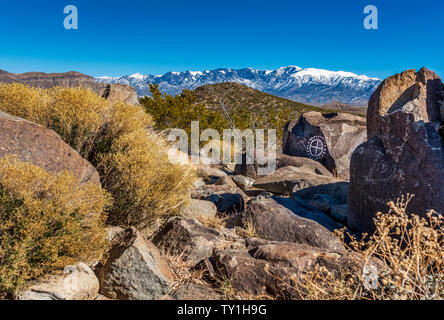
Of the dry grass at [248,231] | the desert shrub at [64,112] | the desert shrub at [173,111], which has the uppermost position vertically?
the desert shrub at [173,111]

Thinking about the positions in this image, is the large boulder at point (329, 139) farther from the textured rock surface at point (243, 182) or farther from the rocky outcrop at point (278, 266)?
the rocky outcrop at point (278, 266)

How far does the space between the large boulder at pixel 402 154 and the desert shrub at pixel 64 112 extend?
4723mm

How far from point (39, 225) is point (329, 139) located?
11.3m

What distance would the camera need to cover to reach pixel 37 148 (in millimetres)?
3893

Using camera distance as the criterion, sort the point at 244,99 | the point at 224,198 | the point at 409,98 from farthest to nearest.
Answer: the point at 244,99 → the point at 224,198 → the point at 409,98

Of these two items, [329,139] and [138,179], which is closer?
[138,179]

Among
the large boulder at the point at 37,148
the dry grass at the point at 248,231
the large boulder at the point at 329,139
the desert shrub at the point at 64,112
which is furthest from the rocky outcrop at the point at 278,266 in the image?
the large boulder at the point at 329,139

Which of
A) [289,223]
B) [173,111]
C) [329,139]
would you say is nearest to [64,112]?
[289,223]

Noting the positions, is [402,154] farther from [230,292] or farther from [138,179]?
[138,179]

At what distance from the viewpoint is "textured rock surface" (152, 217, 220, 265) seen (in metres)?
4.15

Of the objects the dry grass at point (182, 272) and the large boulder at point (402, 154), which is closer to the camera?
the dry grass at point (182, 272)

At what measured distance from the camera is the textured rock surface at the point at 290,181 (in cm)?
763

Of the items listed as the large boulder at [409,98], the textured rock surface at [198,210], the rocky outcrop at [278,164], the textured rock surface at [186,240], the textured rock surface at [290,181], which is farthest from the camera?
the rocky outcrop at [278,164]

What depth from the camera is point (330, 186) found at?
7.45 metres
